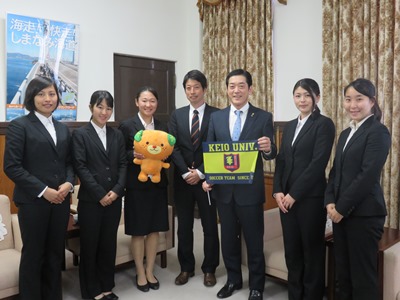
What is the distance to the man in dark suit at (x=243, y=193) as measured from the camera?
235cm

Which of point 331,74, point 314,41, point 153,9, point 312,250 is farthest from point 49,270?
point 153,9

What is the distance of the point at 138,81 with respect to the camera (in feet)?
14.9

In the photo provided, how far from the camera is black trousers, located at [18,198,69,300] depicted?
2.05 m

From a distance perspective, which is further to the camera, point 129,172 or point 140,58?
point 140,58

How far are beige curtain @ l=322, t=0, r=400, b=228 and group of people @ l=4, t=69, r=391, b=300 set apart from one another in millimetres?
1281

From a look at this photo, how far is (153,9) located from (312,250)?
11.9 ft

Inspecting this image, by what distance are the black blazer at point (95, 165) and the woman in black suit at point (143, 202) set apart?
0.51 ft

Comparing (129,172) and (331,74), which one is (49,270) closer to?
(129,172)

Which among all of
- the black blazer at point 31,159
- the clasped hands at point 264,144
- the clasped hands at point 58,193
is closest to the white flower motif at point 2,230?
the black blazer at point 31,159

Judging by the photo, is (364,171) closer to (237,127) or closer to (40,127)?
(237,127)

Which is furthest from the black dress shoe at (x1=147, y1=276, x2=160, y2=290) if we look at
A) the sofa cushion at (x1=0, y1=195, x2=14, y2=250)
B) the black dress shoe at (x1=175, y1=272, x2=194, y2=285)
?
the sofa cushion at (x1=0, y1=195, x2=14, y2=250)


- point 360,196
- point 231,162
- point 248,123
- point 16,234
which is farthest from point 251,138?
point 16,234

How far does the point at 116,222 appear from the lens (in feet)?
7.92

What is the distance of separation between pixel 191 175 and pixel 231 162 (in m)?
0.34
